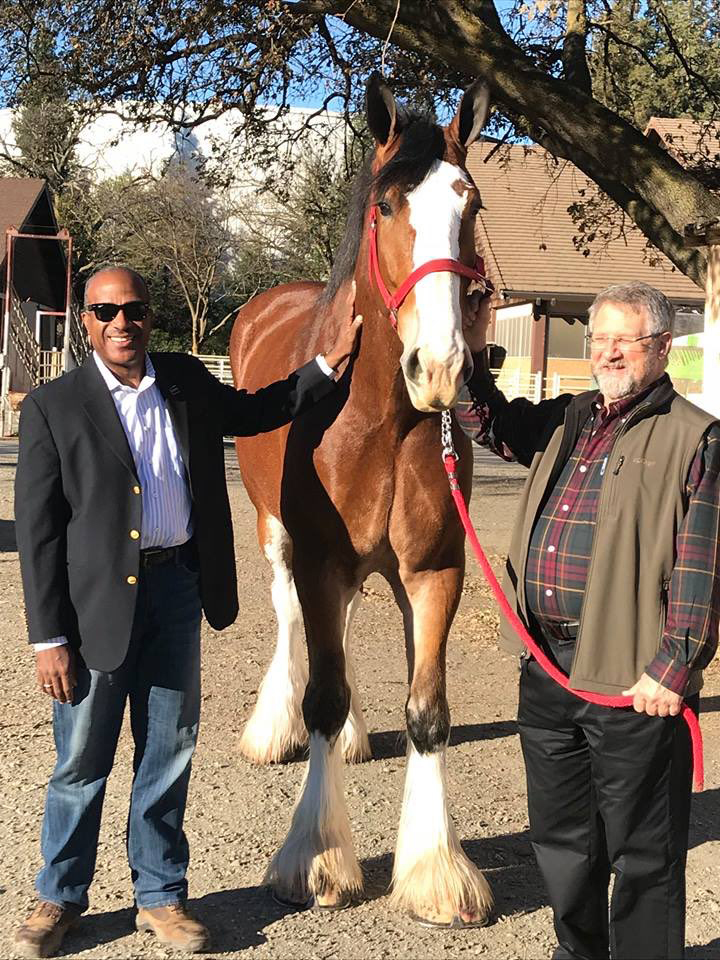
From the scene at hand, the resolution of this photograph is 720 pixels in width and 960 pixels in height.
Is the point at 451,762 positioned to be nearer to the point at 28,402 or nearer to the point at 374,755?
the point at 374,755

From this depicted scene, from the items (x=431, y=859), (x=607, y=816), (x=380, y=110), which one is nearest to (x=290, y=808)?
(x=431, y=859)

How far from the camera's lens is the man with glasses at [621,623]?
8.07 ft

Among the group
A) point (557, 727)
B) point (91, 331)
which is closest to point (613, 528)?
point (557, 727)

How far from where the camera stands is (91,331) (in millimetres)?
3152

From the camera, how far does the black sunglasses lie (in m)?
3.06

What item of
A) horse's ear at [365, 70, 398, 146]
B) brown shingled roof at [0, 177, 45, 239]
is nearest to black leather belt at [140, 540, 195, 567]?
horse's ear at [365, 70, 398, 146]

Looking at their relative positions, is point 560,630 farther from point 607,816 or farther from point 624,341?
point 624,341

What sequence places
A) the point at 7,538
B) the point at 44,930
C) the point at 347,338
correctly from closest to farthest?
the point at 44,930 < the point at 347,338 < the point at 7,538

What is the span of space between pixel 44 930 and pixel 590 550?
194 centimetres

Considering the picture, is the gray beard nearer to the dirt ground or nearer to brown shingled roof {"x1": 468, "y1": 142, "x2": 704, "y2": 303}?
the dirt ground

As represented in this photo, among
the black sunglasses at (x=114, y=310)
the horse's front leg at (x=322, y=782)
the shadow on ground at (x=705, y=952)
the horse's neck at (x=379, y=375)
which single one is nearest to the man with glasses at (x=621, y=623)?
the shadow on ground at (x=705, y=952)

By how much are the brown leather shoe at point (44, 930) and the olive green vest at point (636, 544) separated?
1.71 m

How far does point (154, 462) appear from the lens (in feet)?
10.2

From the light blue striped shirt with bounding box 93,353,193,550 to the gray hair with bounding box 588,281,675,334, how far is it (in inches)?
53.0
